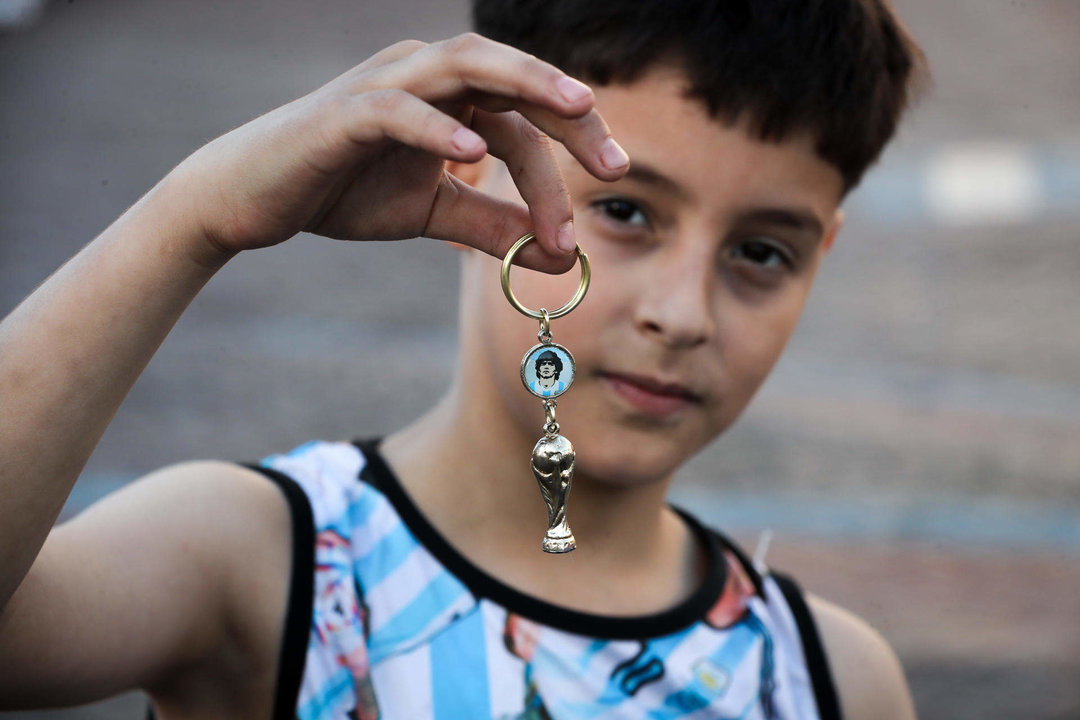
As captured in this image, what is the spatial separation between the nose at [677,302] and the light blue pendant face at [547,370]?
0.41 m

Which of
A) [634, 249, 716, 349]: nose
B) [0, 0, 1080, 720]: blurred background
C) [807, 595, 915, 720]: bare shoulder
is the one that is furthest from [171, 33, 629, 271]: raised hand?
[0, 0, 1080, 720]: blurred background

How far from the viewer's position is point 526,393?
1841 mm

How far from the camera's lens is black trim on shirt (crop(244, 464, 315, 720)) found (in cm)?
171

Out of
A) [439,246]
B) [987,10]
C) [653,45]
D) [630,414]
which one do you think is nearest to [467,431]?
[630,414]

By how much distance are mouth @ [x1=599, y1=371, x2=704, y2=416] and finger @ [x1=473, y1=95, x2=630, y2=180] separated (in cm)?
65

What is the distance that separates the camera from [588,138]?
119cm

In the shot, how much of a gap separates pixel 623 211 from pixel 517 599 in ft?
2.17

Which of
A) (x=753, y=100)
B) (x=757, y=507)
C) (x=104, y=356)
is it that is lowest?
(x=757, y=507)

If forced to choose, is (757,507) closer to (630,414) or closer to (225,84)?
(630,414)

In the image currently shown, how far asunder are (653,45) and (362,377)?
408 cm

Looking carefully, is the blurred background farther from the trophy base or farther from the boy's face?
the trophy base

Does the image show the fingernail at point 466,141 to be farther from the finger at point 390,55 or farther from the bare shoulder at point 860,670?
the bare shoulder at point 860,670

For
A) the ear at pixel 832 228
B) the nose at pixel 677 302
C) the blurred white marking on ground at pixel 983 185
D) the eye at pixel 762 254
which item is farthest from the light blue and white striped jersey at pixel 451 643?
the blurred white marking on ground at pixel 983 185

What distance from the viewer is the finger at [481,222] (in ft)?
4.40
